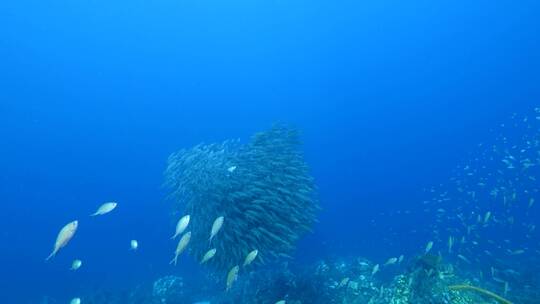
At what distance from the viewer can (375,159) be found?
103 feet

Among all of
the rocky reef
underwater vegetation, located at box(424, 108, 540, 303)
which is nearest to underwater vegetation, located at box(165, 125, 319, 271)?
the rocky reef

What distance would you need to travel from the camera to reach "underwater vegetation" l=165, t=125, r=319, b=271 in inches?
386

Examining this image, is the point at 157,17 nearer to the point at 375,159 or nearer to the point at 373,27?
the point at 373,27

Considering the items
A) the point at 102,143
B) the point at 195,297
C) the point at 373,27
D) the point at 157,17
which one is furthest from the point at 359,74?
the point at 157,17

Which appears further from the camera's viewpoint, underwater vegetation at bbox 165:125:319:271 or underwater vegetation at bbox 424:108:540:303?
underwater vegetation at bbox 424:108:540:303

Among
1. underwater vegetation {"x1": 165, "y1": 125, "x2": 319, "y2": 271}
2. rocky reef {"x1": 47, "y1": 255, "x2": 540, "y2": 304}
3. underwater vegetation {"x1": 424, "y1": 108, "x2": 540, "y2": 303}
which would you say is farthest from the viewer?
underwater vegetation {"x1": 424, "y1": 108, "x2": 540, "y2": 303}

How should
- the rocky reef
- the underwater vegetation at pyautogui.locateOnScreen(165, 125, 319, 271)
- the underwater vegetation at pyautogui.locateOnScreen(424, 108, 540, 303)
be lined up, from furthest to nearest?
the underwater vegetation at pyautogui.locateOnScreen(424, 108, 540, 303) → the underwater vegetation at pyautogui.locateOnScreen(165, 125, 319, 271) → the rocky reef

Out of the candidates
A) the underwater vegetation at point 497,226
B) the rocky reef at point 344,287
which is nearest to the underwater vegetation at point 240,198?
the rocky reef at point 344,287

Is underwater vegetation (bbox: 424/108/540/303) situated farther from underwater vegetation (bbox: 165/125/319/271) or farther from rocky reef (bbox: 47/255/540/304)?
underwater vegetation (bbox: 165/125/319/271)

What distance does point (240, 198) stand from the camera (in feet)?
32.3

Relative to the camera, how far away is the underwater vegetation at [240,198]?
32.1 feet

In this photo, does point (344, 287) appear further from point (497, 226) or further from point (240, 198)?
point (497, 226)

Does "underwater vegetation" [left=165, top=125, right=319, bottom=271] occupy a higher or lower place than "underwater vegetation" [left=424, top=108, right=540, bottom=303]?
lower

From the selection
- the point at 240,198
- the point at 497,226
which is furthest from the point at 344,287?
the point at 497,226
